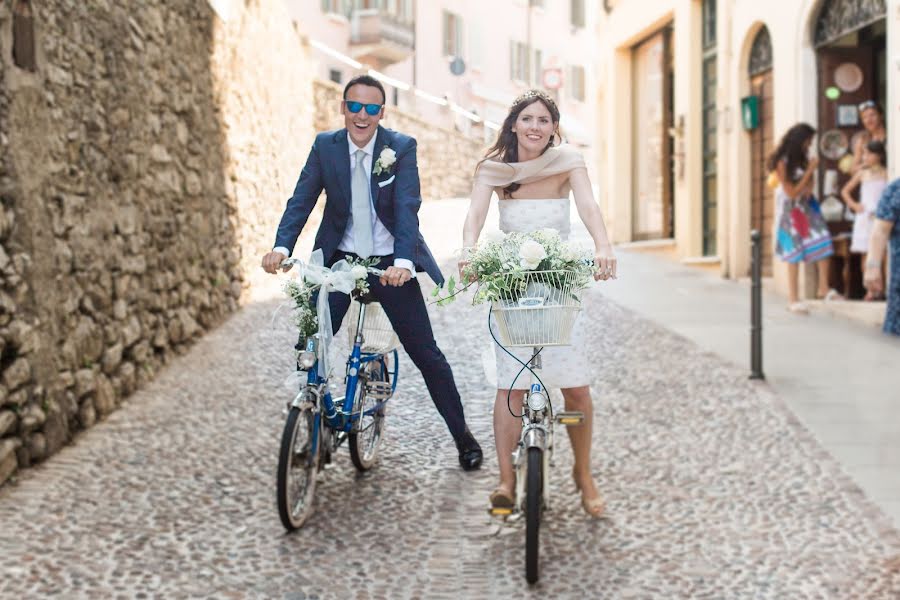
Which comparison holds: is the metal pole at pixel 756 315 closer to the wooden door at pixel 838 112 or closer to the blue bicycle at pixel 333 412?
the blue bicycle at pixel 333 412

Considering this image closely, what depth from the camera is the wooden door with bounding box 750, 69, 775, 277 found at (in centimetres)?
1380

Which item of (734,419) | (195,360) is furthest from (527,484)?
(195,360)

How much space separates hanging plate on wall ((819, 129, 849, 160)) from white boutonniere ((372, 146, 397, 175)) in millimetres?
8213

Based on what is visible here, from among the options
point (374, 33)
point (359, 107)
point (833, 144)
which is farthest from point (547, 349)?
point (374, 33)

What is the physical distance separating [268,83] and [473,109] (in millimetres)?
27577

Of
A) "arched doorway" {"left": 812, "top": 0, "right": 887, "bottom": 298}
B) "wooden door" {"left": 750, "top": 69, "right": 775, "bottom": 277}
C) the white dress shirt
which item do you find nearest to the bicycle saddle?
the white dress shirt

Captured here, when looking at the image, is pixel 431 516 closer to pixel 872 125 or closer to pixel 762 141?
pixel 872 125

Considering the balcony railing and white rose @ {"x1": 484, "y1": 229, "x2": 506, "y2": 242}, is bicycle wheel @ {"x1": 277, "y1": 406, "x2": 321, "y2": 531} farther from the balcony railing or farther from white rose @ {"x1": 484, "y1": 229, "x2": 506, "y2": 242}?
the balcony railing

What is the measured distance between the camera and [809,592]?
414 centimetres

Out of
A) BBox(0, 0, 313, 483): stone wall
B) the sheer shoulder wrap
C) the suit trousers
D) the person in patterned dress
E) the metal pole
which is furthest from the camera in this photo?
the person in patterned dress

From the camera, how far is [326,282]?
4.62m

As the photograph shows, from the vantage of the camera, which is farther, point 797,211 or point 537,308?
point 797,211

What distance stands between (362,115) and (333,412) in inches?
47.7

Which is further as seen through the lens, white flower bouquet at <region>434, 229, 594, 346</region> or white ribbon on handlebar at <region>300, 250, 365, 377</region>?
white ribbon on handlebar at <region>300, 250, 365, 377</region>
